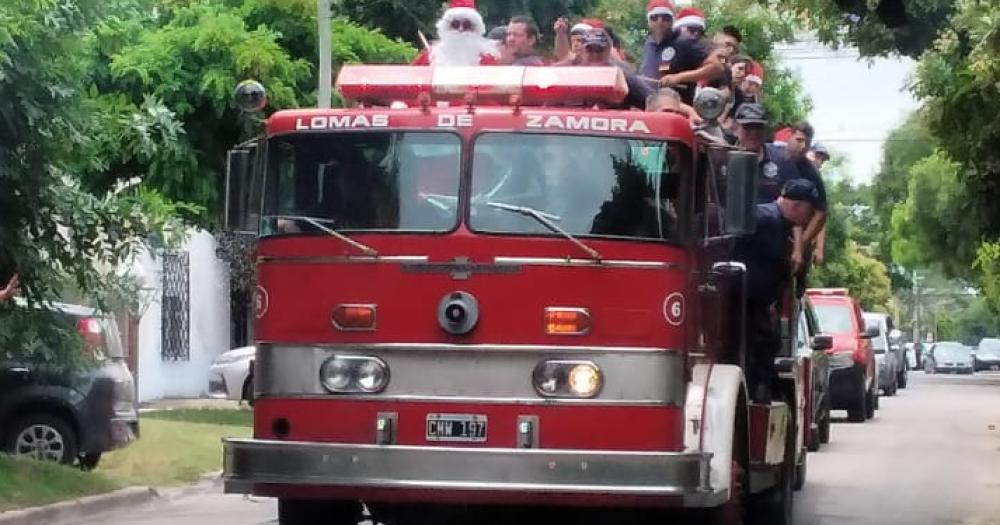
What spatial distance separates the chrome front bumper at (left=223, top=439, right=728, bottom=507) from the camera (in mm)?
8914

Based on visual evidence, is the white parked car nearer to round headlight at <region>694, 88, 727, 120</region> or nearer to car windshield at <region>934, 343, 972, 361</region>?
round headlight at <region>694, 88, 727, 120</region>

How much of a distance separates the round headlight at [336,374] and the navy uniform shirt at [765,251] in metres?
3.05

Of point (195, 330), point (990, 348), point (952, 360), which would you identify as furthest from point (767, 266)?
point (952, 360)

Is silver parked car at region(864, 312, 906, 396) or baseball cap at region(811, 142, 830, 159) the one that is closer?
baseball cap at region(811, 142, 830, 159)

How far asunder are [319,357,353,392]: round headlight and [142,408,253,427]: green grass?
13.3 meters

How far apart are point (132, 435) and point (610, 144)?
8828 mm

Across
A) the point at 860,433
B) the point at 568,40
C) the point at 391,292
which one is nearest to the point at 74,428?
the point at 568,40

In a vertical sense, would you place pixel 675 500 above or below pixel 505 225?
below

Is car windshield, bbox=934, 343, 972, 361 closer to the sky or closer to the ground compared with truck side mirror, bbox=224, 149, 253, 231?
closer to the ground

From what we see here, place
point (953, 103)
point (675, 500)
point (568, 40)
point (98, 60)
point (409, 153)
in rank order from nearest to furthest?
point (675, 500), point (409, 153), point (568, 40), point (953, 103), point (98, 60)

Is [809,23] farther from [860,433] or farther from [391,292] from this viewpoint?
[391,292]

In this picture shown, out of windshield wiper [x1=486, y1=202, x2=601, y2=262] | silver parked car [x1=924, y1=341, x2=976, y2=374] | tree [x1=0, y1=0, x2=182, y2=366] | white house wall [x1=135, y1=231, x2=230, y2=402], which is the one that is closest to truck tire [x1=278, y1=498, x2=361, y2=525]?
windshield wiper [x1=486, y1=202, x2=601, y2=262]

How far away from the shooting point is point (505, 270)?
30.3 feet

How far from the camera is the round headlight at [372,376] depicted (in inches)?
369
